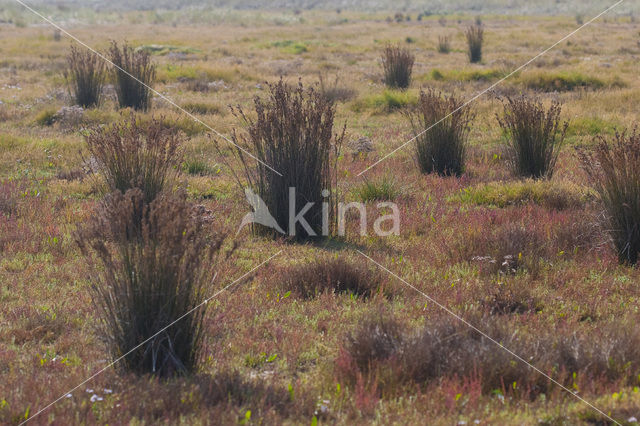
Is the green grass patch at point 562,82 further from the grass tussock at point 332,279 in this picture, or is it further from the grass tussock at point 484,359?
the grass tussock at point 484,359

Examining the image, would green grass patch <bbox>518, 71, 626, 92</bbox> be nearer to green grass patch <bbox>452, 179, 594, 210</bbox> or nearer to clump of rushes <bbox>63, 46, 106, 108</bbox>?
green grass patch <bbox>452, 179, 594, 210</bbox>

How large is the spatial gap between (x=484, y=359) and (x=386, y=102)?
9763 mm

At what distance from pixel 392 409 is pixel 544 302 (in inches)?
70.4

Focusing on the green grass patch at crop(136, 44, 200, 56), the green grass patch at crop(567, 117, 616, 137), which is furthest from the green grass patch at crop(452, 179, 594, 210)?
the green grass patch at crop(136, 44, 200, 56)

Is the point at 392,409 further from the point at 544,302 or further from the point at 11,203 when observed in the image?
the point at 11,203

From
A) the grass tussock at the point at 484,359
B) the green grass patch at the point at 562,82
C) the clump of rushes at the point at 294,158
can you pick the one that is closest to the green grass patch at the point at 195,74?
the green grass patch at the point at 562,82

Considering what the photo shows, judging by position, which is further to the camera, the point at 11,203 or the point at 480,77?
the point at 480,77

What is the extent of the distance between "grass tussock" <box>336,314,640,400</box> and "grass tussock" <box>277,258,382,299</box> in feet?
3.53

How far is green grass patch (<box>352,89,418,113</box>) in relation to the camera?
12727mm

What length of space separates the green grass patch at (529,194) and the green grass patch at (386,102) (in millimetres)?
5441

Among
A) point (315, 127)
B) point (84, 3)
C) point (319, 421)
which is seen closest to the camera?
point (319, 421)

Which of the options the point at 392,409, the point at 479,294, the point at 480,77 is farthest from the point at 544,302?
the point at 480,77

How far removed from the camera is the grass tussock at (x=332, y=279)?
196 inches

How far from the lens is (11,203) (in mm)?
6879
